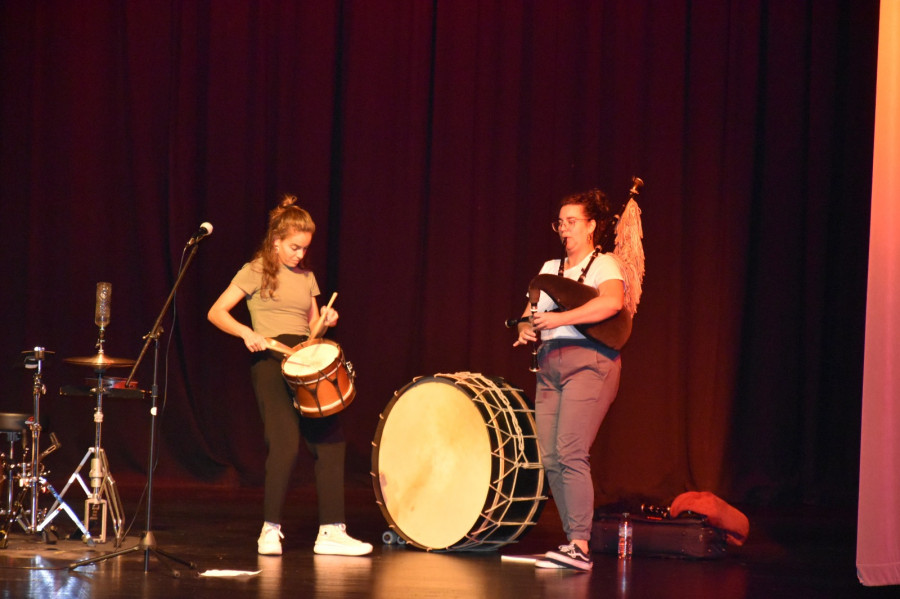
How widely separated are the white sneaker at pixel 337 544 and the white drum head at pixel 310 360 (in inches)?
30.5

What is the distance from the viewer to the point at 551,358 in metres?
4.44

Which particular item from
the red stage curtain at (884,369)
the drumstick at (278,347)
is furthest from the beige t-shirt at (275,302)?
the red stage curtain at (884,369)

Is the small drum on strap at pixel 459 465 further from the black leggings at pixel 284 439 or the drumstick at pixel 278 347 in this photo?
the drumstick at pixel 278 347

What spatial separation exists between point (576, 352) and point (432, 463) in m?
0.94

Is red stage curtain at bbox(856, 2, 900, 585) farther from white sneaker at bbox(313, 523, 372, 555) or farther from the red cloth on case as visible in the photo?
white sneaker at bbox(313, 523, 372, 555)

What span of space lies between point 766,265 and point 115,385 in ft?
13.8

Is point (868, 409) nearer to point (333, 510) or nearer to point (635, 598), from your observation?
point (635, 598)

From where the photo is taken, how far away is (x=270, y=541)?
447 cm

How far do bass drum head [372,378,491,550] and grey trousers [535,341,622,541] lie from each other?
0.35 metres

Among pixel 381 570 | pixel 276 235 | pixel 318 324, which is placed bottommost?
pixel 381 570

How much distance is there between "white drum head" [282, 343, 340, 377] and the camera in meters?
4.37

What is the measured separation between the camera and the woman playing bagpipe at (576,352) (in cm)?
Result: 429

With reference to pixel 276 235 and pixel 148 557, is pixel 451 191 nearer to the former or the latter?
pixel 276 235

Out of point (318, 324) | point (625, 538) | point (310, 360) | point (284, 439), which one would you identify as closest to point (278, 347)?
point (310, 360)
